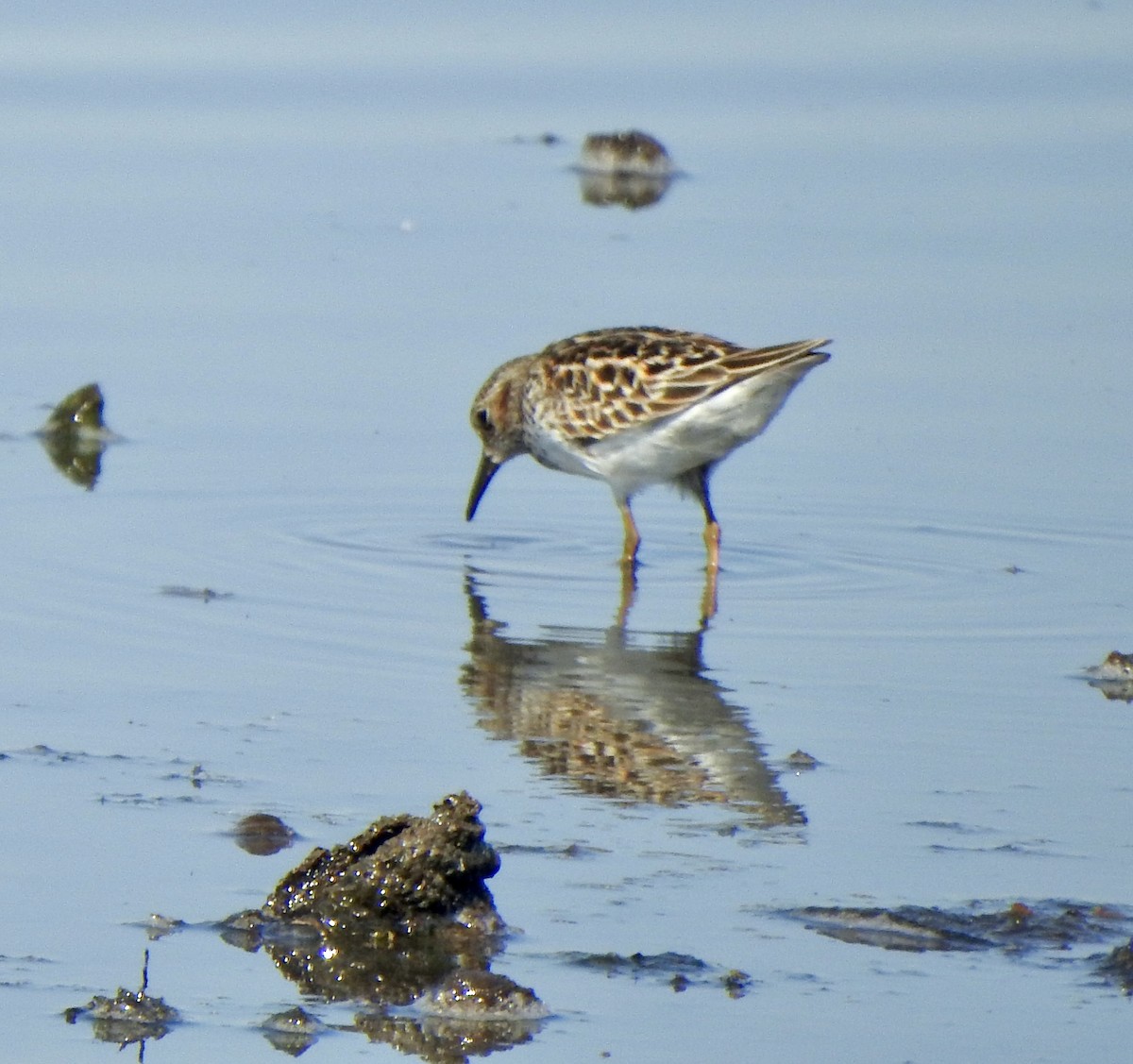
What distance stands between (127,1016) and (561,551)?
4814mm

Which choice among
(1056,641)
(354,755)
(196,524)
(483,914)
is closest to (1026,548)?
(1056,641)

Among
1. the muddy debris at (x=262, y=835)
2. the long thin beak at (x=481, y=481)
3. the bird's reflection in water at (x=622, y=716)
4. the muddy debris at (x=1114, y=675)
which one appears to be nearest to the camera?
the muddy debris at (x=262, y=835)

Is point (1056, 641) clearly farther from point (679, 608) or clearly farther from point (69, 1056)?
point (69, 1056)

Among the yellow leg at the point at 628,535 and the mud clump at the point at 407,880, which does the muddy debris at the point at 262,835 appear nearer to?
the mud clump at the point at 407,880

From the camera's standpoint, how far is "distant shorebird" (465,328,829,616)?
9.00 meters

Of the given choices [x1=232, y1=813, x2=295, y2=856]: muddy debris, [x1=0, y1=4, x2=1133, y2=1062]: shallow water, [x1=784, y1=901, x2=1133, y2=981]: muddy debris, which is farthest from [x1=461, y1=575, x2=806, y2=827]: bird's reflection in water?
[x1=232, y1=813, x2=295, y2=856]: muddy debris

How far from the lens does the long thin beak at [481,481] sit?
9531 millimetres

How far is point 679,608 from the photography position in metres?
8.38

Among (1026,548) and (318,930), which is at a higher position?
(1026,548)

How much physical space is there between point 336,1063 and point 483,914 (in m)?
0.71

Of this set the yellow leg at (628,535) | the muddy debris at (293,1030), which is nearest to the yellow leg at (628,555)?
the yellow leg at (628,535)

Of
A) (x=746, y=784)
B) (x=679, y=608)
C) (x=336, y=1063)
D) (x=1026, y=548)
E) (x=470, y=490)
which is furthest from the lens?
(x=470, y=490)

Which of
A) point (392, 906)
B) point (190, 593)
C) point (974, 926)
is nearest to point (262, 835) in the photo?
point (392, 906)

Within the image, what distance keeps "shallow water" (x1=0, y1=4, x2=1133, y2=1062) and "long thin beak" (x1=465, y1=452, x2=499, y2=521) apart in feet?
0.49
